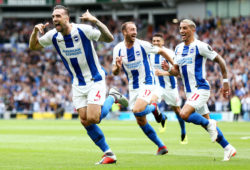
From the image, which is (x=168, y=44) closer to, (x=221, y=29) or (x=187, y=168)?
(x=221, y=29)

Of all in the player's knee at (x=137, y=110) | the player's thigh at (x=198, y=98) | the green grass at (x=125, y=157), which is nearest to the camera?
the green grass at (x=125, y=157)

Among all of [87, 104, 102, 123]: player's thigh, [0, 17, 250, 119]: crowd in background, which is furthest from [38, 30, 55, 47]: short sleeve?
[0, 17, 250, 119]: crowd in background

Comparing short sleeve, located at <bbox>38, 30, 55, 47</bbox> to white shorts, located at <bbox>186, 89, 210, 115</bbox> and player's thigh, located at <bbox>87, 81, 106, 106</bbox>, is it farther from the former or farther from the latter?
white shorts, located at <bbox>186, 89, 210, 115</bbox>

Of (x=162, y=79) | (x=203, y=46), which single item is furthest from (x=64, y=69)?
(x=203, y=46)

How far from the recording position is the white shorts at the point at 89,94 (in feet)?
30.0

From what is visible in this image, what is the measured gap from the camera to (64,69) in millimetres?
41562

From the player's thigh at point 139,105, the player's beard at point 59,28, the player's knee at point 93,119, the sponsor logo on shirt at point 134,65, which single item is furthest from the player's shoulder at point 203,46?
the player's beard at point 59,28

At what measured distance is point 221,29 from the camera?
37.8 meters

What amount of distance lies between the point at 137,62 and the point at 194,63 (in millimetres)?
1573

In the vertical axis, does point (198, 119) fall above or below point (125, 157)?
above

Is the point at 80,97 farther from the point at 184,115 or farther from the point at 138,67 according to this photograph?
the point at 138,67

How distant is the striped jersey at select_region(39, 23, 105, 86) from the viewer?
9.13 metres

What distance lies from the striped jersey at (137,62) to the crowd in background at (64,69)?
18.5 metres

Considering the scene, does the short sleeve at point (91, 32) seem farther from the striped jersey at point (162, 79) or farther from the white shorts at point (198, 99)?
the striped jersey at point (162, 79)
